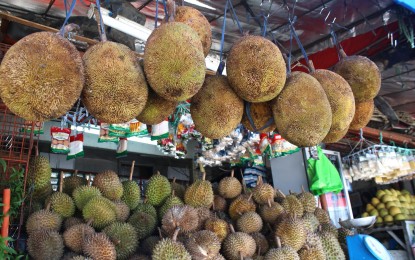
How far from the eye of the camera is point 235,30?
2.72 metres

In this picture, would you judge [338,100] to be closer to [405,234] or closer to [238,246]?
[238,246]

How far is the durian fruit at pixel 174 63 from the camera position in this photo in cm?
117

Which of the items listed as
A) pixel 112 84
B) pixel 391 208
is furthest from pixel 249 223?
pixel 391 208

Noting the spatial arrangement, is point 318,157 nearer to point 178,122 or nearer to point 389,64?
point 389,64

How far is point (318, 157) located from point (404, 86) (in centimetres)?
118

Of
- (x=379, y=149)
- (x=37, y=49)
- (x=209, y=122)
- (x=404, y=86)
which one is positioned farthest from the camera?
(x=379, y=149)

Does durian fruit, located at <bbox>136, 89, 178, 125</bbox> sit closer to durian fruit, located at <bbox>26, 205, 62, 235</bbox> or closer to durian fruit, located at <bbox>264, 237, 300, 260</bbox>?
durian fruit, located at <bbox>26, 205, 62, 235</bbox>

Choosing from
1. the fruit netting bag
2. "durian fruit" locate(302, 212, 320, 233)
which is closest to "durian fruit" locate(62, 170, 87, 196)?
"durian fruit" locate(302, 212, 320, 233)

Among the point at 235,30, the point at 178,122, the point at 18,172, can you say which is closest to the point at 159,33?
the point at 18,172

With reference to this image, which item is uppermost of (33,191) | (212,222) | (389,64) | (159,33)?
(389,64)

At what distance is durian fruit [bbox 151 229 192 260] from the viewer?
1.67 metres

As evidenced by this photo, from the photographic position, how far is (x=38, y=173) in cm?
205

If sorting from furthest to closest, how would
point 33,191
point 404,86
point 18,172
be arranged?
1. point 404,86
2. point 33,191
3. point 18,172

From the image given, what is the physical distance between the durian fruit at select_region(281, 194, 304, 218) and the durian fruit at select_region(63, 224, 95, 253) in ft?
4.81
